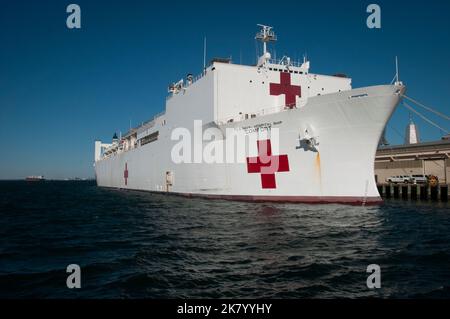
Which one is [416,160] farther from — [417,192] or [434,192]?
[434,192]

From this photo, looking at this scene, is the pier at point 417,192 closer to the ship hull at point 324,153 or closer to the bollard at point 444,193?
the bollard at point 444,193

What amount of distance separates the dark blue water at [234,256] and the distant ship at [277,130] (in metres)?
2.05

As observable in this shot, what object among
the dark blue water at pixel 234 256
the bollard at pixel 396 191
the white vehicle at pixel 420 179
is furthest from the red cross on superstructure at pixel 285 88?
the white vehicle at pixel 420 179

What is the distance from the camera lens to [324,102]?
12680 millimetres

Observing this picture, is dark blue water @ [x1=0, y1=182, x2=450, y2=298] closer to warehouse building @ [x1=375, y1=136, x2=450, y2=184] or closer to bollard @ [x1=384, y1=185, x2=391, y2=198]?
bollard @ [x1=384, y1=185, x2=391, y2=198]

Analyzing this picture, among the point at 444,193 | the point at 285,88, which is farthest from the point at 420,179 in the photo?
the point at 285,88

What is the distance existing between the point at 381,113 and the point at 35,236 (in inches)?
463

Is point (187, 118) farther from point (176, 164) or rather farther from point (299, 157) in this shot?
point (299, 157)

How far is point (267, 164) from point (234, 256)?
8.01 m

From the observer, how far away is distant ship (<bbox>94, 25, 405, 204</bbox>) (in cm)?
1257

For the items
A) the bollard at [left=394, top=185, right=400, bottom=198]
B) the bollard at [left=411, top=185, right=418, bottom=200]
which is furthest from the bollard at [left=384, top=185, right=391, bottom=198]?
the bollard at [left=411, top=185, right=418, bottom=200]

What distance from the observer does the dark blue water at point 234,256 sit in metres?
4.97
